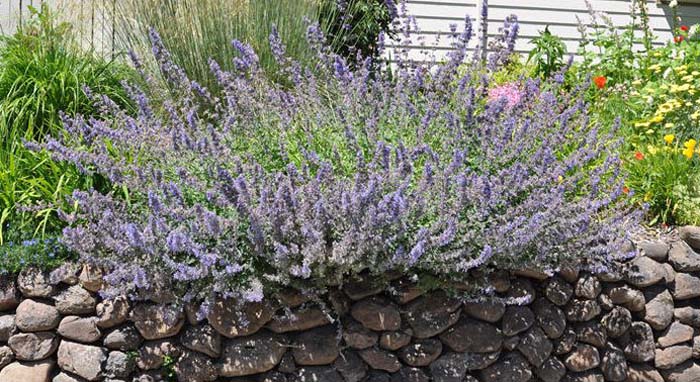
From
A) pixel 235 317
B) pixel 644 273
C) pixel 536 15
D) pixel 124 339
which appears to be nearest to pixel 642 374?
pixel 644 273

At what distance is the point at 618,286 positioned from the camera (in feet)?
10.9

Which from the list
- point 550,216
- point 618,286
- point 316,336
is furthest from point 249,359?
point 618,286

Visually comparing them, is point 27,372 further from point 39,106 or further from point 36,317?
point 39,106

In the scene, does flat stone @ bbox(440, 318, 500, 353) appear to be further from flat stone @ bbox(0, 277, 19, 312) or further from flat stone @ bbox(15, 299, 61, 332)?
flat stone @ bbox(0, 277, 19, 312)

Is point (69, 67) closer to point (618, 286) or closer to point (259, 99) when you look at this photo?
point (259, 99)

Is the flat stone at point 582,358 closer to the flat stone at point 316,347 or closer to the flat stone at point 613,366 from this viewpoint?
the flat stone at point 613,366

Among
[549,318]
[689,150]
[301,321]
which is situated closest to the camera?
[301,321]

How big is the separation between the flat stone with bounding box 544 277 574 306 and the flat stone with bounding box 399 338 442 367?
58 centimetres

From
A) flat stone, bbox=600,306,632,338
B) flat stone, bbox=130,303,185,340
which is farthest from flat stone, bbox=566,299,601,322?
flat stone, bbox=130,303,185,340

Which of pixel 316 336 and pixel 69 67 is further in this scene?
pixel 69 67

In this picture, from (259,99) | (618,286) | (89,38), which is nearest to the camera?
(618,286)

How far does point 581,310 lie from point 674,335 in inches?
24.1

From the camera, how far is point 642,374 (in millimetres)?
3381

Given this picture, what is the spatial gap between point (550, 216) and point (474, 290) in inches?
17.1
